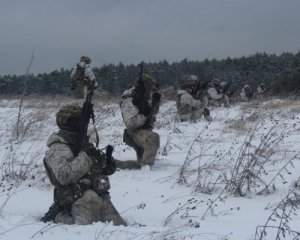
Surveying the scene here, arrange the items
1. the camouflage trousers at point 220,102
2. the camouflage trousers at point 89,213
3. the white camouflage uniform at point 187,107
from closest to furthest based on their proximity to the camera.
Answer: the camouflage trousers at point 89,213 < the white camouflage uniform at point 187,107 < the camouflage trousers at point 220,102

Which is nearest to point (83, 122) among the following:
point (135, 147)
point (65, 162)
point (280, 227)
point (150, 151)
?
point (65, 162)

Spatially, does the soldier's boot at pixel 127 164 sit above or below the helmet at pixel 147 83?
below

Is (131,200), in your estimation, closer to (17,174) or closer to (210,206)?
(210,206)

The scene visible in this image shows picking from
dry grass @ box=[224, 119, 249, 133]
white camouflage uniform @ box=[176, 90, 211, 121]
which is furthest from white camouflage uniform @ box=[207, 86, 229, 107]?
dry grass @ box=[224, 119, 249, 133]

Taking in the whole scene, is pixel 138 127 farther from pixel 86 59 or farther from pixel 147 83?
pixel 86 59

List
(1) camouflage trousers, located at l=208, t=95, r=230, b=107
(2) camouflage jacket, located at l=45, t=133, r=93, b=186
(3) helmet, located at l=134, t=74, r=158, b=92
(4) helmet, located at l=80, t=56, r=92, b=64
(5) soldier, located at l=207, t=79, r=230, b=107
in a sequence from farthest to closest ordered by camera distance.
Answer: (5) soldier, located at l=207, t=79, r=230, b=107 → (1) camouflage trousers, located at l=208, t=95, r=230, b=107 → (4) helmet, located at l=80, t=56, r=92, b=64 → (3) helmet, located at l=134, t=74, r=158, b=92 → (2) camouflage jacket, located at l=45, t=133, r=93, b=186

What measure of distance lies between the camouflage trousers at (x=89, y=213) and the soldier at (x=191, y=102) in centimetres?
966

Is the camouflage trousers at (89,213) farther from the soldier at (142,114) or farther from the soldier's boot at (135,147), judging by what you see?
the soldier's boot at (135,147)

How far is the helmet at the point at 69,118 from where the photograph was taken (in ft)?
16.8

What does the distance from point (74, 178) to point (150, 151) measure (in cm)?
338

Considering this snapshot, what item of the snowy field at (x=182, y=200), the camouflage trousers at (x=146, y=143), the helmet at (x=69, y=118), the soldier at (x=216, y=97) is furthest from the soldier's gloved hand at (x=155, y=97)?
the soldier at (x=216, y=97)

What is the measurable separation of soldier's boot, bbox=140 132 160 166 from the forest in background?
38817 mm

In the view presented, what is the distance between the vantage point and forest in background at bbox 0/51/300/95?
49.8m

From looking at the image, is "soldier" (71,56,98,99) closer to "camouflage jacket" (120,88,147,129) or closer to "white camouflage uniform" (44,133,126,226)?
"camouflage jacket" (120,88,147,129)
